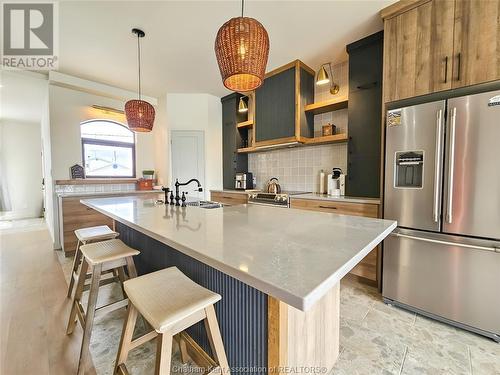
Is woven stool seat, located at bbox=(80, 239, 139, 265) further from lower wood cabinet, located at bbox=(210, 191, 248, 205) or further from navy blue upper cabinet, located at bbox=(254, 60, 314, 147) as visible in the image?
navy blue upper cabinet, located at bbox=(254, 60, 314, 147)

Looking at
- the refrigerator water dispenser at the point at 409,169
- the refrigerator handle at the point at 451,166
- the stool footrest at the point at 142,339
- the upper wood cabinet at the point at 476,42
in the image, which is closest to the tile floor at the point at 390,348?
the stool footrest at the point at 142,339

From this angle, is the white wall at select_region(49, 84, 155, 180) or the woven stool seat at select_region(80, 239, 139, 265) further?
the white wall at select_region(49, 84, 155, 180)

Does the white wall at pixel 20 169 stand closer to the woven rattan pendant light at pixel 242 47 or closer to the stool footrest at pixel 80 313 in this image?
the stool footrest at pixel 80 313

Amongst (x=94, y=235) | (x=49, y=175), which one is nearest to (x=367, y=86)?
(x=94, y=235)

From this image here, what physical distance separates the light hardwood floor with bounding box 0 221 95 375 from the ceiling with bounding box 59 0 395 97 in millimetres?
2768

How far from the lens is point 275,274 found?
0.60 m

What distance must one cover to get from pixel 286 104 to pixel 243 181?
148 cm

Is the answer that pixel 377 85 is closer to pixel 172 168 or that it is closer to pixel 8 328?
pixel 172 168

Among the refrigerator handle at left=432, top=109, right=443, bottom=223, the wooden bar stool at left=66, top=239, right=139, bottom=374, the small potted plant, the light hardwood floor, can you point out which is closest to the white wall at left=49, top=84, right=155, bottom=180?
the small potted plant

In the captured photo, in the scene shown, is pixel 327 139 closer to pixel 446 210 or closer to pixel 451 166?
pixel 451 166

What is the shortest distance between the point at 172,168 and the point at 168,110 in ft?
3.61

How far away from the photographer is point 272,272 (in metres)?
0.61

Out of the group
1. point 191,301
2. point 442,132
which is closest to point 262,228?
point 191,301

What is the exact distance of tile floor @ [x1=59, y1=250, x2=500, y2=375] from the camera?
1.32 metres
